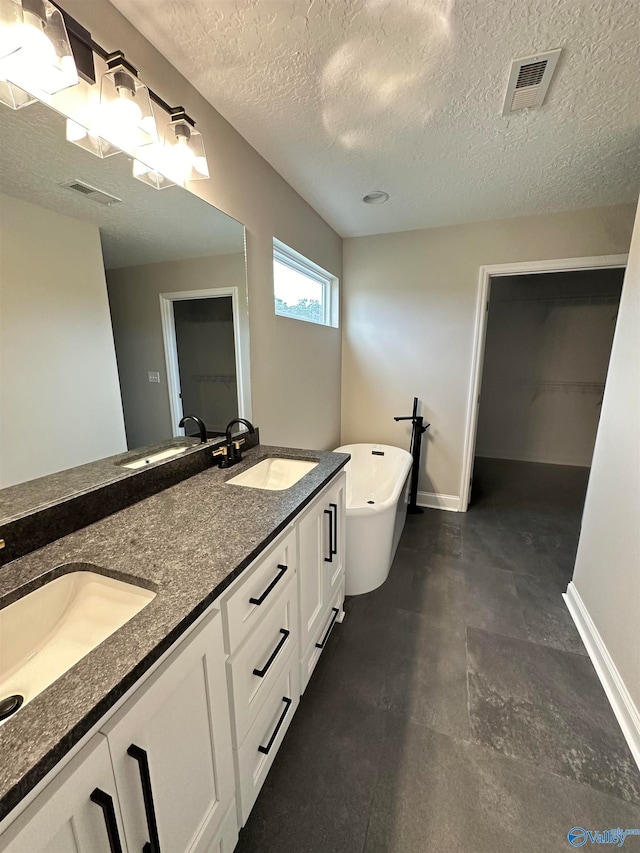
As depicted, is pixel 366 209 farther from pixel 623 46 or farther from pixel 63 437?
pixel 63 437

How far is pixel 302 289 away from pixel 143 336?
162 cm

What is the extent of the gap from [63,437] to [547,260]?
3.25m

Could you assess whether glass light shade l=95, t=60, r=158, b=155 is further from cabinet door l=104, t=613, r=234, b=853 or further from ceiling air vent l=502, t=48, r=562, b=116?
cabinet door l=104, t=613, r=234, b=853

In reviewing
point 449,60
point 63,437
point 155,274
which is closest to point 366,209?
point 449,60

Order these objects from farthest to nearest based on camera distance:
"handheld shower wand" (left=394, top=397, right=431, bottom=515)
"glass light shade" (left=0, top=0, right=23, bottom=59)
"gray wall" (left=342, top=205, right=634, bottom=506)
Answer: "handheld shower wand" (left=394, top=397, right=431, bottom=515)
"gray wall" (left=342, top=205, right=634, bottom=506)
"glass light shade" (left=0, top=0, right=23, bottom=59)

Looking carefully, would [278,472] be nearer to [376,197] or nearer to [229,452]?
[229,452]

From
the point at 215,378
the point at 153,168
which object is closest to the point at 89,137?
the point at 153,168

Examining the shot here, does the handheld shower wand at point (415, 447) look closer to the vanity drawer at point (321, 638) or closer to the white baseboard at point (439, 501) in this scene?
the white baseboard at point (439, 501)

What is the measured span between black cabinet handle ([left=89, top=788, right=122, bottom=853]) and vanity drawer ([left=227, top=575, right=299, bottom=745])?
35cm

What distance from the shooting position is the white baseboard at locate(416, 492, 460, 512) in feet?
10.8

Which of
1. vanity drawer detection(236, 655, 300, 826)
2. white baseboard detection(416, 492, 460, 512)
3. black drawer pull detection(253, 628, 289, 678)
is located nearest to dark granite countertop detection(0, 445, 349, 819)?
black drawer pull detection(253, 628, 289, 678)

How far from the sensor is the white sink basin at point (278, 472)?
1.71m

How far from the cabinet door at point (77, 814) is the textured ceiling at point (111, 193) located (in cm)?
123
